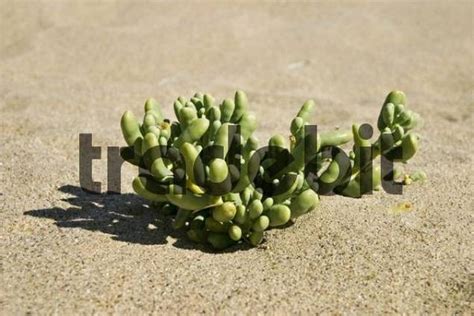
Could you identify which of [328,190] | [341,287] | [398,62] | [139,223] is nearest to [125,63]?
[398,62]

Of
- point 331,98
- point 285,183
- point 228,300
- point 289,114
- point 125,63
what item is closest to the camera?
point 228,300

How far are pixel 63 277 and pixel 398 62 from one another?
9.42 feet

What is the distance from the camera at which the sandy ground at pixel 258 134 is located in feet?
5.41

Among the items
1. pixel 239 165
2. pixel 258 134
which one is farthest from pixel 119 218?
pixel 258 134

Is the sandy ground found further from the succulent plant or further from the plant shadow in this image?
the succulent plant

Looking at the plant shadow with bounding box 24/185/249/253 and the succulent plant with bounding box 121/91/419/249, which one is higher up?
the succulent plant with bounding box 121/91/419/249

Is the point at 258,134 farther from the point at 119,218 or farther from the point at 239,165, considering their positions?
the point at 239,165

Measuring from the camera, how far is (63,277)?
65.2 inches

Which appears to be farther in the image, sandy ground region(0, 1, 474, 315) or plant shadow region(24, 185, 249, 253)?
plant shadow region(24, 185, 249, 253)

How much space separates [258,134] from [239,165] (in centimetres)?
120

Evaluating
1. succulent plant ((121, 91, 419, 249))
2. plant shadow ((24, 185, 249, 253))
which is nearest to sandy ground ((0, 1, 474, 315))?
plant shadow ((24, 185, 249, 253))

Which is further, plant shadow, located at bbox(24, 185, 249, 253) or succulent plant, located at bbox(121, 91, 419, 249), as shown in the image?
plant shadow, located at bbox(24, 185, 249, 253)

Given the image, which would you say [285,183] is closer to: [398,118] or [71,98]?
[398,118]

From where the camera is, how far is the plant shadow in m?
1.88
